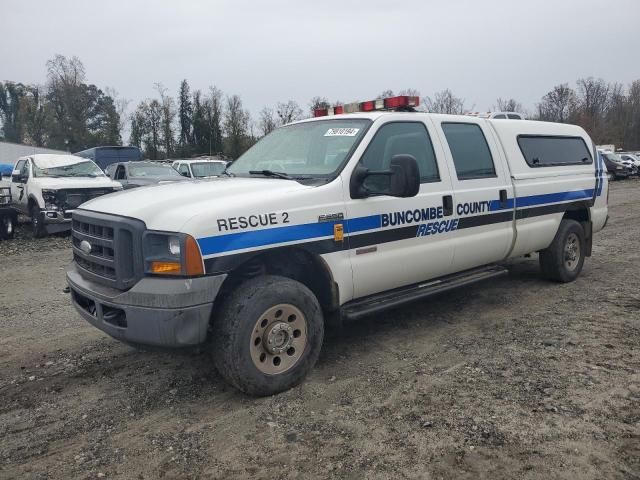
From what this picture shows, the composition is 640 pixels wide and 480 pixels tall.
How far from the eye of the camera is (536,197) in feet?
19.1

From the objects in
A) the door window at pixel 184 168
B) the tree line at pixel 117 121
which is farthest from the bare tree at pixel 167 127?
the door window at pixel 184 168

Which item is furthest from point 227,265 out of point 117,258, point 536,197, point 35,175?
point 35,175

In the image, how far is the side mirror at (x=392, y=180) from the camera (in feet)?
12.8

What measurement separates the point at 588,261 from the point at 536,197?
271 centimetres

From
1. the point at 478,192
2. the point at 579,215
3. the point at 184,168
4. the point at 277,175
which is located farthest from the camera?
the point at 184,168

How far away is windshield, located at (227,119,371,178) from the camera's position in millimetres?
4297

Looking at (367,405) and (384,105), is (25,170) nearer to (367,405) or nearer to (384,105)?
(384,105)

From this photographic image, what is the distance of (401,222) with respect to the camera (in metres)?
4.40

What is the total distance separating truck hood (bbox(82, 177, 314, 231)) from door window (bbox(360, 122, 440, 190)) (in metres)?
0.69

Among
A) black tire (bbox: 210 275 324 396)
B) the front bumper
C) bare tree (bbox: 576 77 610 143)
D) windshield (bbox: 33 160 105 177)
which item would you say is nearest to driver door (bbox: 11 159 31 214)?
windshield (bbox: 33 160 105 177)

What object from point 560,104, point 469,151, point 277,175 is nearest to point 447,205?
point 469,151

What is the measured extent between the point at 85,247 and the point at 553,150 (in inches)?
205

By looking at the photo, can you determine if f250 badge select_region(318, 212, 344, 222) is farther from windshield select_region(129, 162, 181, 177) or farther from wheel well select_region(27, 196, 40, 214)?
windshield select_region(129, 162, 181, 177)

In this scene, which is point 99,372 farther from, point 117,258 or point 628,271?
point 628,271
